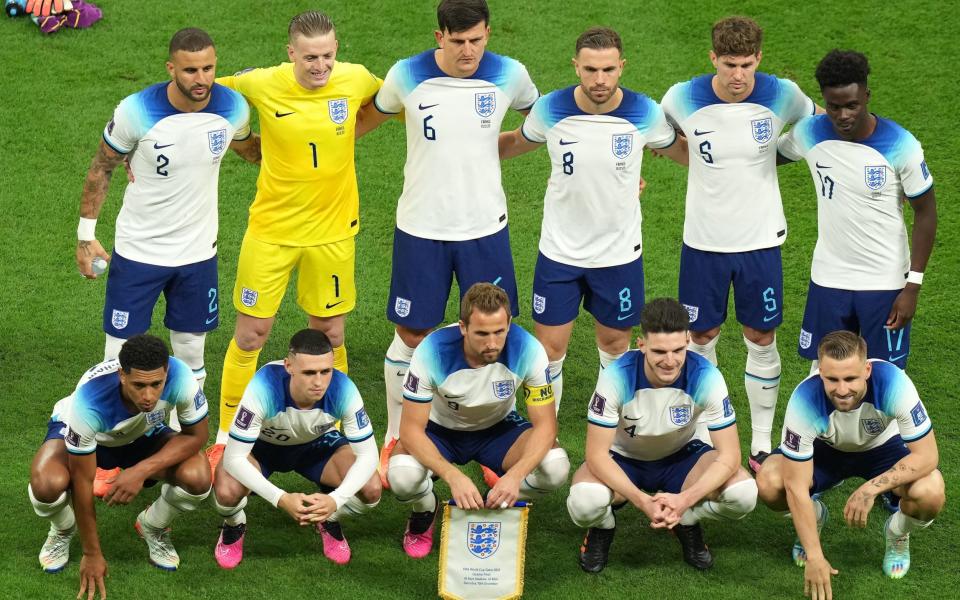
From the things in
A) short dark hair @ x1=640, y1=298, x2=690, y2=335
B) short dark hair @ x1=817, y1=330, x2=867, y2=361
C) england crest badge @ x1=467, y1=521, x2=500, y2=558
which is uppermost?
short dark hair @ x1=640, y1=298, x2=690, y2=335

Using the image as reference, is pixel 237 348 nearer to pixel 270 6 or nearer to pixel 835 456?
pixel 835 456

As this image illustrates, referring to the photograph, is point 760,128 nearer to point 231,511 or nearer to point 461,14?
point 461,14

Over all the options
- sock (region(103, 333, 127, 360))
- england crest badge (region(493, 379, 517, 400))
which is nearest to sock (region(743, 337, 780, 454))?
england crest badge (region(493, 379, 517, 400))

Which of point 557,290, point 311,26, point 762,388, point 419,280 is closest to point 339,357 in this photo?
point 419,280

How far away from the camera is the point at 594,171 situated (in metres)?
7.79

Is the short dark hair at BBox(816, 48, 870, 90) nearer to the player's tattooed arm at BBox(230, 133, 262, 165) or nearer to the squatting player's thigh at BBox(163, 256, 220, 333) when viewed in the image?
the player's tattooed arm at BBox(230, 133, 262, 165)

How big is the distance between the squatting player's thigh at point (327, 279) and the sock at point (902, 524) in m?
3.08

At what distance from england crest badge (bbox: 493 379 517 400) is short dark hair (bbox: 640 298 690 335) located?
752mm

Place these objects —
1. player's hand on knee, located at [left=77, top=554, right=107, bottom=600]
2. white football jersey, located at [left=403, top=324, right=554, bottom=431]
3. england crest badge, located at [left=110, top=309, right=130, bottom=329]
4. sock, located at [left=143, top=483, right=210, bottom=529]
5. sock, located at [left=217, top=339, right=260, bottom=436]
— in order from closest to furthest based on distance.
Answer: player's hand on knee, located at [left=77, top=554, right=107, bottom=600] < sock, located at [left=143, top=483, right=210, bottom=529] < white football jersey, located at [left=403, top=324, right=554, bottom=431] < england crest badge, located at [left=110, top=309, right=130, bottom=329] < sock, located at [left=217, top=339, right=260, bottom=436]

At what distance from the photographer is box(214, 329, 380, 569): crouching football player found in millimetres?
7031

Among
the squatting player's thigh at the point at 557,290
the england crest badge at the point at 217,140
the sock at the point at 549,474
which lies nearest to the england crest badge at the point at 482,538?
the sock at the point at 549,474

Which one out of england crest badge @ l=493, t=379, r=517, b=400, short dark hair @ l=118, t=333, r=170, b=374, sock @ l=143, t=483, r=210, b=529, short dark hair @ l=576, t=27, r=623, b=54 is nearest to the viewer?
short dark hair @ l=118, t=333, r=170, b=374

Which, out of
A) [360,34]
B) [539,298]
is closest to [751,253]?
[539,298]

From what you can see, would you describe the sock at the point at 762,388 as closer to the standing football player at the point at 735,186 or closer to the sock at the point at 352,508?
the standing football player at the point at 735,186
